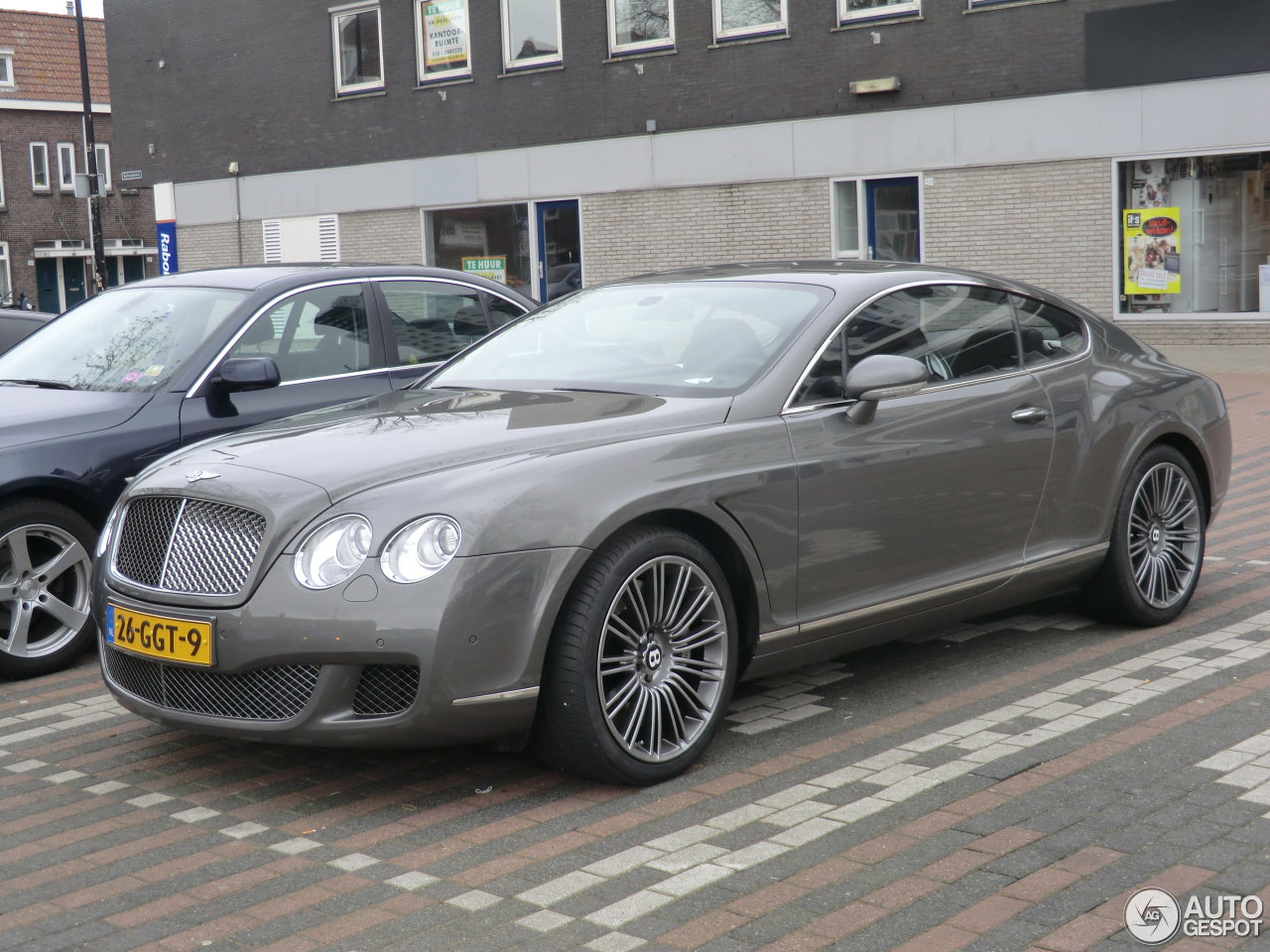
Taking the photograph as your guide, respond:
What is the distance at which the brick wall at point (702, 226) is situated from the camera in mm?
22406

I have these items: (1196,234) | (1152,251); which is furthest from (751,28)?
(1196,234)

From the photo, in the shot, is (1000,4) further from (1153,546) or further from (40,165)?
(40,165)

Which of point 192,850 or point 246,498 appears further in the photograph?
point 246,498

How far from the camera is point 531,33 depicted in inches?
996

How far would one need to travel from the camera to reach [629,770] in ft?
14.0

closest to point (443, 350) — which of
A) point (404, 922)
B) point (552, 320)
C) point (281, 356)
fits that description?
point (281, 356)

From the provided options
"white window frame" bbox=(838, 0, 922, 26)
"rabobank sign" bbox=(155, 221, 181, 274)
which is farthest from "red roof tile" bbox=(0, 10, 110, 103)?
"white window frame" bbox=(838, 0, 922, 26)

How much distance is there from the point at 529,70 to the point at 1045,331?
67.5 feet

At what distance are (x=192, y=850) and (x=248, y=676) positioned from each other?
0.50 meters

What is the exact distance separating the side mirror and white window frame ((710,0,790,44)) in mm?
17493

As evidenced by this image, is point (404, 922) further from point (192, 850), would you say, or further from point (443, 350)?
point (443, 350)

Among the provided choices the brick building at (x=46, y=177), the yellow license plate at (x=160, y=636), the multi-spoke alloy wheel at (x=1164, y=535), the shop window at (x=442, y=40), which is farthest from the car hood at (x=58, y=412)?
the brick building at (x=46, y=177)

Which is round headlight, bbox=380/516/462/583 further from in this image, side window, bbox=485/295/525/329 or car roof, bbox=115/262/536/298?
side window, bbox=485/295/525/329

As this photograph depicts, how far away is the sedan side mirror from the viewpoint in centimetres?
485
